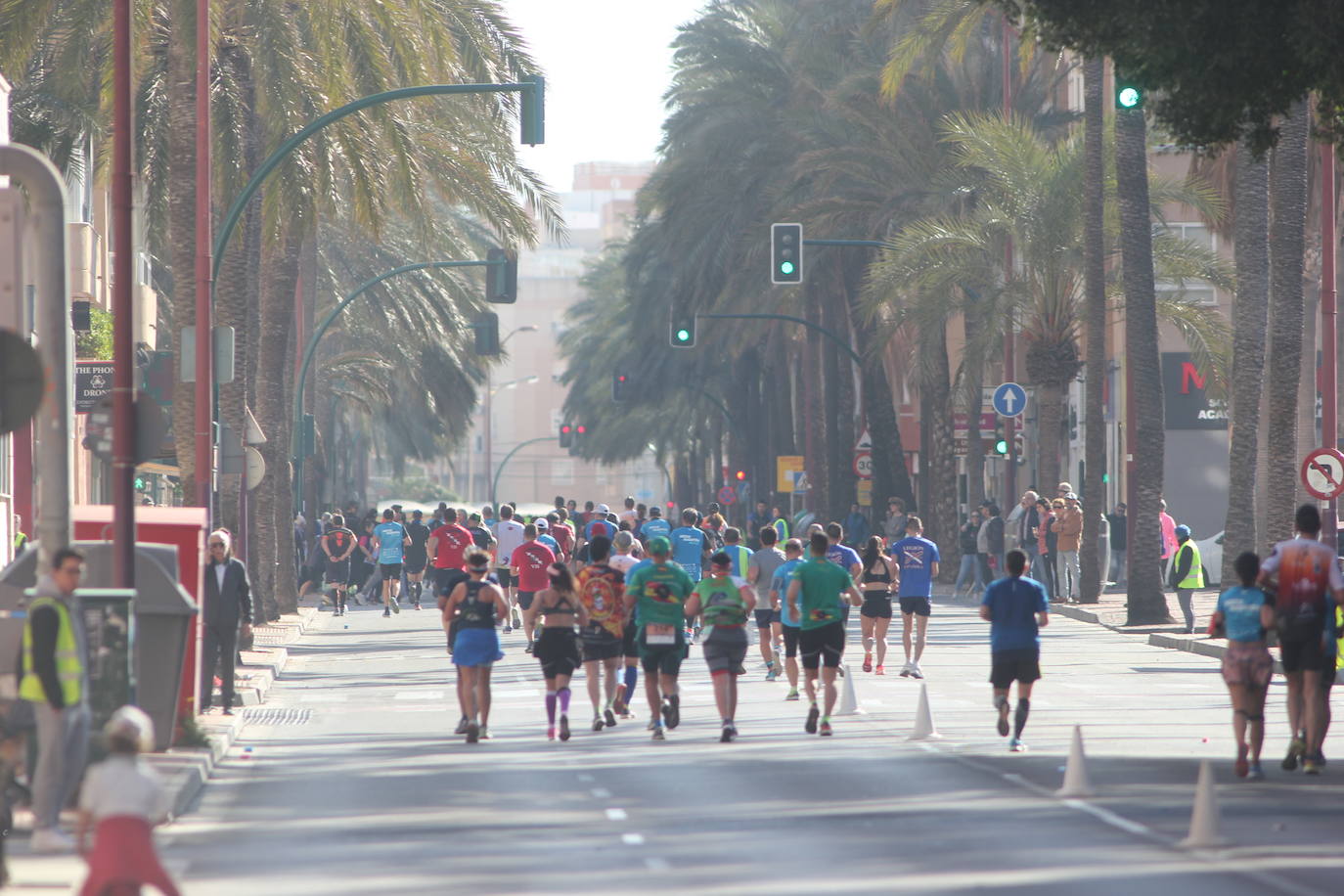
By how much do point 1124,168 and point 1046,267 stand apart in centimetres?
691

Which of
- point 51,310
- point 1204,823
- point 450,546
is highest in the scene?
point 51,310

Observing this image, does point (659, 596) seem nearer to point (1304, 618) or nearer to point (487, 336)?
point (1304, 618)

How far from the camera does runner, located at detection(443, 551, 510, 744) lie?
18.4 m

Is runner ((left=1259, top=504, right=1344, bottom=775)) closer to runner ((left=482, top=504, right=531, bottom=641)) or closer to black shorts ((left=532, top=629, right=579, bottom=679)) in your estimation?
black shorts ((left=532, top=629, right=579, bottom=679))

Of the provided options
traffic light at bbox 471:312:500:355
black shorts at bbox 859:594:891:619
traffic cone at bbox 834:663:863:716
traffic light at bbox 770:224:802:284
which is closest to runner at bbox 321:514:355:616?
traffic light at bbox 471:312:500:355

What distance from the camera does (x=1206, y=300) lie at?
5678cm

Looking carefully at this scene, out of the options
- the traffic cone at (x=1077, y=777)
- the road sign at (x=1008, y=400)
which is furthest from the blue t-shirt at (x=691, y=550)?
the traffic cone at (x=1077, y=777)

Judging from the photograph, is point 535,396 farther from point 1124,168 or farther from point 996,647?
point 996,647

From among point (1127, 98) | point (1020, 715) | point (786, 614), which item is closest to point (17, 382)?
point (1020, 715)

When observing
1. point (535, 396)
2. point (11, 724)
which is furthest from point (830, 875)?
point (535, 396)

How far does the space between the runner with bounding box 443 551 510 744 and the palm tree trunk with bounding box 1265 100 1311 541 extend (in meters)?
13.5

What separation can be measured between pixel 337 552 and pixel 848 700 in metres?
20.8

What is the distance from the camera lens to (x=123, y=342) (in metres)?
16.5

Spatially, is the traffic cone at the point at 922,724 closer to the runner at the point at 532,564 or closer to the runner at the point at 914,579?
the runner at the point at 914,579
